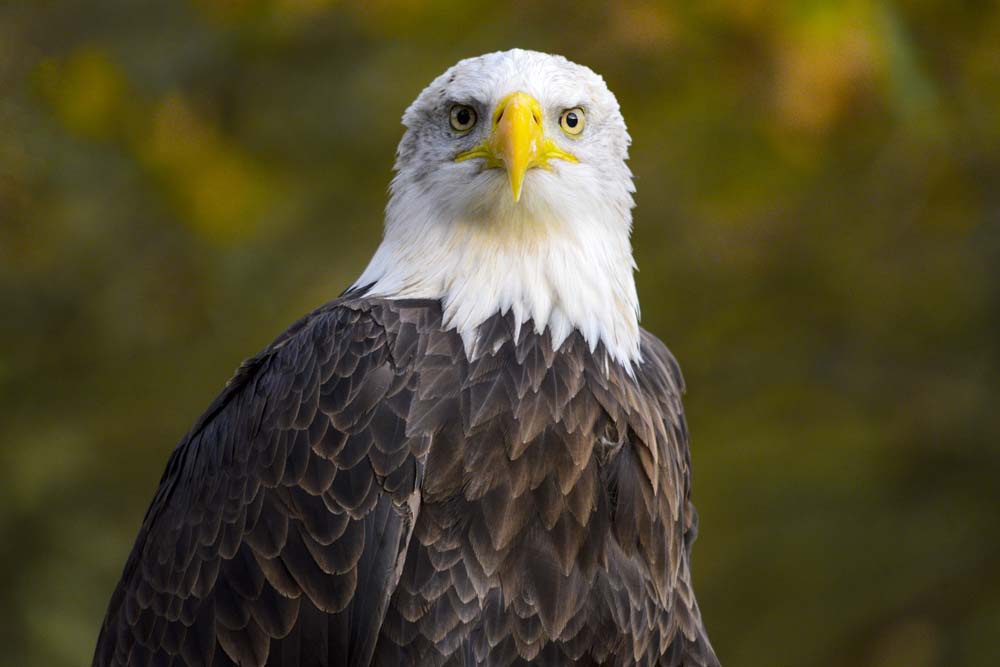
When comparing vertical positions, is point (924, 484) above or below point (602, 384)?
below

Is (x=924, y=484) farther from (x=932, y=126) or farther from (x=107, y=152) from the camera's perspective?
(x=107, y=152)

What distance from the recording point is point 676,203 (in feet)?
21.7

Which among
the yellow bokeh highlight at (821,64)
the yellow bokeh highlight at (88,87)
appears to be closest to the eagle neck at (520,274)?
the yellow bokeh highlight at (821,64)

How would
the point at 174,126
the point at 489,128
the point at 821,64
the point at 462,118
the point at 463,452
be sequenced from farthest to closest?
the point at 174,126 → the point at 821,64 → the point at 462,118 → the point at 489,128 → the point at 463,452

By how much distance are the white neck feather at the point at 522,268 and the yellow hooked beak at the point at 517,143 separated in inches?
2.8

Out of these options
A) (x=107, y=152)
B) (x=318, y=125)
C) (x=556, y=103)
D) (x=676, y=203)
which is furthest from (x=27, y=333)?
(x=556, y=103)

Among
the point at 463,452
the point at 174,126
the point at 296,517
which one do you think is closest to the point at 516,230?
the point at 463,452

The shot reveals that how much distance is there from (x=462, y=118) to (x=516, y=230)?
379 mm

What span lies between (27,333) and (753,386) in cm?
380

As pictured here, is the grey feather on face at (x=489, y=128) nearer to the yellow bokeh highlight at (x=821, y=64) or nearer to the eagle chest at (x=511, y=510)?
the eagle chest at (x=511, y=510)

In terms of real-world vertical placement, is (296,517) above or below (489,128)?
below

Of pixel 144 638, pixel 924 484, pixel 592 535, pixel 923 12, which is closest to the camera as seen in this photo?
pixel 592 535

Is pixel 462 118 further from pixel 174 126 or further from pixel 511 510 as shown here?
pixel 174 126

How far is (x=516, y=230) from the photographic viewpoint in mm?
3811
